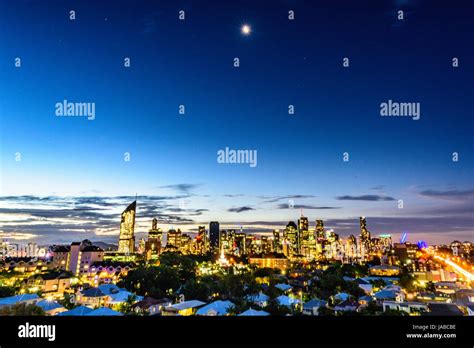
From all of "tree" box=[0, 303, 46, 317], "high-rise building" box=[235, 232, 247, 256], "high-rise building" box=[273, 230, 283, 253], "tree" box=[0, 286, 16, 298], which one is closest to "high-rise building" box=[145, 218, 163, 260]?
"high-rise building" box=[235, 232, 247, 256]

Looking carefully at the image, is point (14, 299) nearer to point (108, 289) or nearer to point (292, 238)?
point (108, 289)

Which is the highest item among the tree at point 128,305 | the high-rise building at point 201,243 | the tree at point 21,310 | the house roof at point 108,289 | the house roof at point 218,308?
the tree at point 21,310

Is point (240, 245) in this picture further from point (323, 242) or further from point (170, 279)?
point (170, 279)

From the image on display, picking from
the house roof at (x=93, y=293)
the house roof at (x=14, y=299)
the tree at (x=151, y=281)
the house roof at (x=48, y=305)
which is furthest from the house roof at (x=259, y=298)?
the house roof at (x=14, y=299)

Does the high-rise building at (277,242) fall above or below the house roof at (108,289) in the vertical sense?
below

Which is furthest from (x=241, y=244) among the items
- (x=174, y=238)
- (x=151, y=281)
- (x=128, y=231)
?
(x=151, y=281)

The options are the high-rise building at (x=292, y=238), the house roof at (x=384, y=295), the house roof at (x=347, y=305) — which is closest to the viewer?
the house roof at (x=347, y=305)

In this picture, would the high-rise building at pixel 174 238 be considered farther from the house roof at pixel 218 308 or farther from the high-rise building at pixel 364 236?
the house roof at pixel 218 308

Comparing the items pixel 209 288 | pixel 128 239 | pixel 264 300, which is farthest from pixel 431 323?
pixel 128 239
